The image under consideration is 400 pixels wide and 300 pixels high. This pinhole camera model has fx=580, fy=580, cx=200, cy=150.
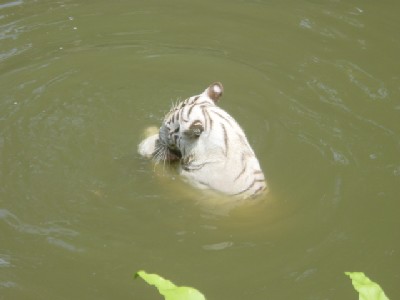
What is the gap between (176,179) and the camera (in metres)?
3.66

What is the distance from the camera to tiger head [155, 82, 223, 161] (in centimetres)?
345

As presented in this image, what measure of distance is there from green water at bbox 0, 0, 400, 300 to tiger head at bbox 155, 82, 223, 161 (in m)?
0.18

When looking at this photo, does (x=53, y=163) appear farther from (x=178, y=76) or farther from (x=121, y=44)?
(x=121, y=44)

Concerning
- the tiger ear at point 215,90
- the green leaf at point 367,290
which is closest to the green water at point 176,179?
the tiger ear at point 215,90

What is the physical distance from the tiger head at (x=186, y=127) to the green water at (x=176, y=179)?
0.18m

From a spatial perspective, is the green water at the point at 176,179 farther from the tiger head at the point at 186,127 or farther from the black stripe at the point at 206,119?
the black stripe at the point at 206,119

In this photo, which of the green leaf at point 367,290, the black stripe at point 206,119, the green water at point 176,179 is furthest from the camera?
the black stripe at point 206,119

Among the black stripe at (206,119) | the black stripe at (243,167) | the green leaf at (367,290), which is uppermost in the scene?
the green leaf at (367,290)

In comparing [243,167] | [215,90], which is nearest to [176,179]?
[243,167]

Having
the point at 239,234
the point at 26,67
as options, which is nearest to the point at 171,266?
the point at 239,234

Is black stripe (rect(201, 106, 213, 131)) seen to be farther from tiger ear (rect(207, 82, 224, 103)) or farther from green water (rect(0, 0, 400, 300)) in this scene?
green water (rect(0, 0, 400, 300))

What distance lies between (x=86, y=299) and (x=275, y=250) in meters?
1.07

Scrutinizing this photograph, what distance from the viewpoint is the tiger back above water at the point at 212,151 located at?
3355 millimetres

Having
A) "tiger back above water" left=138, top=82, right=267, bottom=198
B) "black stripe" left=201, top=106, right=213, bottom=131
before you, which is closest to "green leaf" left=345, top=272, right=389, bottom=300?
"tiger back above water" left=138, top=82, right=267, bottom=198
